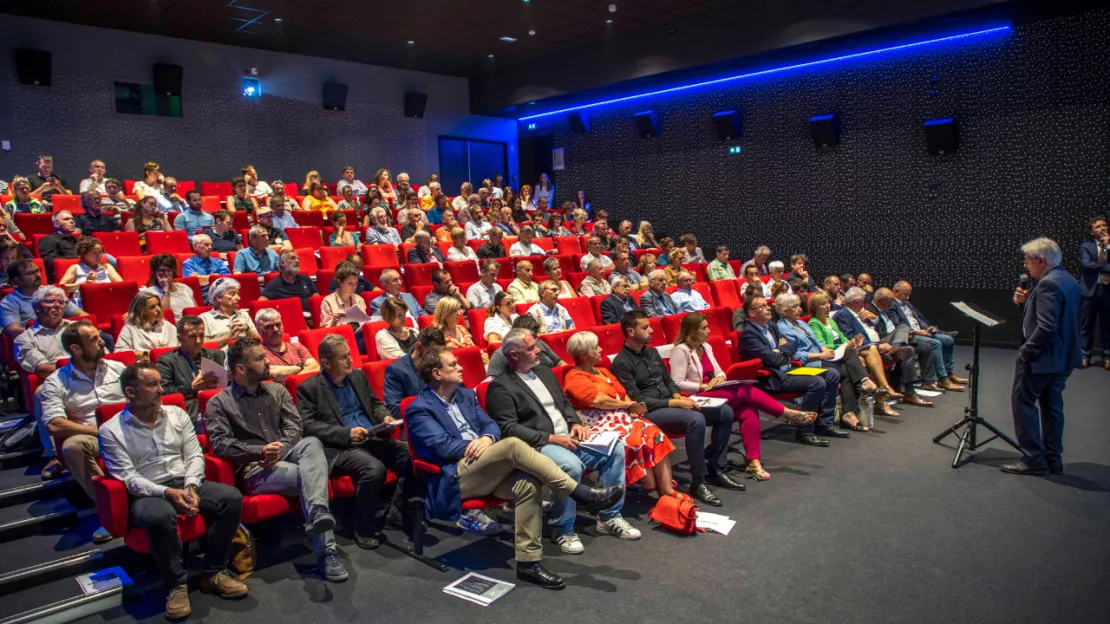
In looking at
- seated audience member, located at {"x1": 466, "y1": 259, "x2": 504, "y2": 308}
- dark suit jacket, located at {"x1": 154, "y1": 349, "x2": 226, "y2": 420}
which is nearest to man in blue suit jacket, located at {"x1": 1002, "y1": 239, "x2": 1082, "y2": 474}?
seated audience member, located at {"x1": 466, "y1": 259, "x2": 504, "y2": 308}

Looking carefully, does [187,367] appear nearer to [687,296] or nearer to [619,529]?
[619,529]

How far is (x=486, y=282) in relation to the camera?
20.9 ft

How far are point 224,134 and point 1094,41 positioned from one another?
10.6 meters

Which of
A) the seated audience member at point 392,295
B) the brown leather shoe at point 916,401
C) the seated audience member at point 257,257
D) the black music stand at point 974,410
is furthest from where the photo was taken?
the seated audience member at point 257,257

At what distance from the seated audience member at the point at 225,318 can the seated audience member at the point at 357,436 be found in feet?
3.61

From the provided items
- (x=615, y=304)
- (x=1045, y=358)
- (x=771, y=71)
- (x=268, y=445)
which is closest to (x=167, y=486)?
(x=268, y=445)

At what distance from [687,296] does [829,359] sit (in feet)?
6.60

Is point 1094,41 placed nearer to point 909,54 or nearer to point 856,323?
point 909,54

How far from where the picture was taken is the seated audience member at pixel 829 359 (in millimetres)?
5215

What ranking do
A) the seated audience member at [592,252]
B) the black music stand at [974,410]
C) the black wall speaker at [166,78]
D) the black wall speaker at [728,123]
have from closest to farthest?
the black music stand at [974,410]
the seated audience member at [592,252]
the black wall speaker at [166,78]
the black wall speaker at [728,123]

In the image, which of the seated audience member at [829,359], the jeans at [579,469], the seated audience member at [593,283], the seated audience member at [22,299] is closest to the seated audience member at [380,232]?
the seated audience member at [593,283]

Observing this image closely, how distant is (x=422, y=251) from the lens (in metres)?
7.27

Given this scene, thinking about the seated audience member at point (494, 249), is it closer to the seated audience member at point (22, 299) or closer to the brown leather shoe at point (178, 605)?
the seated audience member at point (22, 299)

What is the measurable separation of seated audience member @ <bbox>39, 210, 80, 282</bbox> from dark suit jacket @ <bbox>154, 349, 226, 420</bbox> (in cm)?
273
